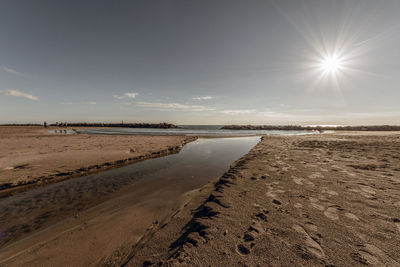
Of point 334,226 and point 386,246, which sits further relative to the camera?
point 334,226

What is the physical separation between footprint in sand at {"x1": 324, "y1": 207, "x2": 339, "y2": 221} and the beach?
0.07 feet

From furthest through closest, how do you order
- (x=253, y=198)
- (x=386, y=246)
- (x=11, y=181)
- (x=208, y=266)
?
(x=11, y=181), (x=253, y=198), (x=386, y=246), (x=208, y=266)

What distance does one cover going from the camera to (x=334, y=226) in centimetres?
294

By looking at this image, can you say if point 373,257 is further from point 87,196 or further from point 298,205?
point 87,196

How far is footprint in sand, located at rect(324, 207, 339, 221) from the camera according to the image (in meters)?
3.23

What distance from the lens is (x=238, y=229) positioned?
289cm

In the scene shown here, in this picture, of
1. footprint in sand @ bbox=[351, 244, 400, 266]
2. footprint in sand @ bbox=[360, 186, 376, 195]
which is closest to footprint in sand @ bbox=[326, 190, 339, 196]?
footprint in sand @ bbox=[360, 186, 376, 195]

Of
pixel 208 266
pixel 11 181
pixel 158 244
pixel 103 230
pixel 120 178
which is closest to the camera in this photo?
pixel 208 266

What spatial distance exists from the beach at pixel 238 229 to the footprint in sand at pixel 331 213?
0.07 feet

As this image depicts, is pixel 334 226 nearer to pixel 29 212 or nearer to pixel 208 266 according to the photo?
pixel 208 266

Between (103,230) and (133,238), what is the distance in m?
0.89

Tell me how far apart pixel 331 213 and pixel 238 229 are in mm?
2424

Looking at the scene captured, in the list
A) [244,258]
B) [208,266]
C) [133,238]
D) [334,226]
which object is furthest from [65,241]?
[334,226]

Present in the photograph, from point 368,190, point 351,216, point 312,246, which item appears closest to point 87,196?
point 312,246
